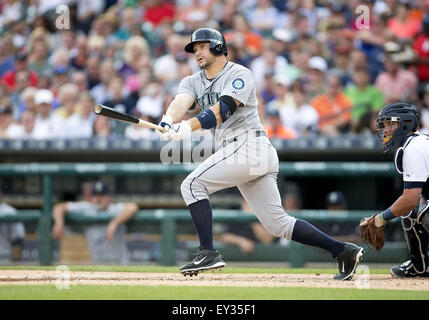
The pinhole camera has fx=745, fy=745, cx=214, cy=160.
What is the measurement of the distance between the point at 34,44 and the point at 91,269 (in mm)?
5750

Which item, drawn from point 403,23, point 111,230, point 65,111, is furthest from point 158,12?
point 111,230

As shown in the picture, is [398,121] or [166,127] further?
[398,121]

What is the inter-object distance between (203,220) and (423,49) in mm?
5426

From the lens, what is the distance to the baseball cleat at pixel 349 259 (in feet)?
17.3

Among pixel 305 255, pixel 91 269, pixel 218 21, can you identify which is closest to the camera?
pixel 91 269

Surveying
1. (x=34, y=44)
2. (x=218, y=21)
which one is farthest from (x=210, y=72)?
(x=34, y=44)

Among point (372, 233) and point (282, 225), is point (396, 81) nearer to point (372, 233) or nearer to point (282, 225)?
point (372, 233)

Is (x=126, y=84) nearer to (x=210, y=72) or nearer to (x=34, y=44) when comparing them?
(x=34, y=44)

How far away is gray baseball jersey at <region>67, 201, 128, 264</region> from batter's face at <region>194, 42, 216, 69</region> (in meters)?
3.22

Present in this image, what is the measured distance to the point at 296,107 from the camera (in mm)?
9094

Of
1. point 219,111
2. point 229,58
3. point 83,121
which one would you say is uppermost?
point 229,58

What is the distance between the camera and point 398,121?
5367 millimetres

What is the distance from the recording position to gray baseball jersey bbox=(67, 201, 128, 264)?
8.02 metres

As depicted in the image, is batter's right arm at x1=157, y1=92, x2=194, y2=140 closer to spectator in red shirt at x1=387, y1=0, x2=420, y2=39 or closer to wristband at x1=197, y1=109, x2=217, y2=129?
A: wristband at x1=197, y1=109, x2=217, y2=129
